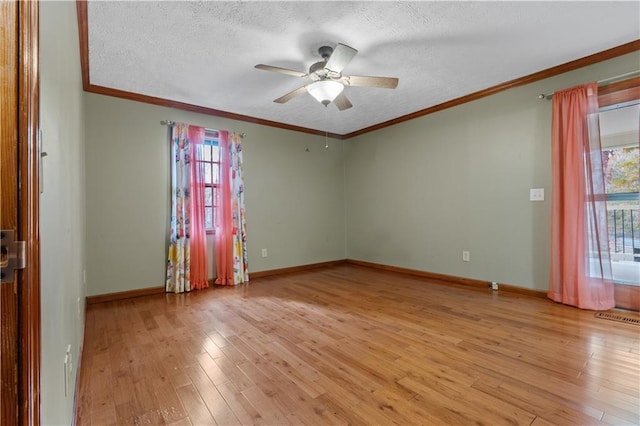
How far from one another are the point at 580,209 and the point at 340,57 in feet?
8.74

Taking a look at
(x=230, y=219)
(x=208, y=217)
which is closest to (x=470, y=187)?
(x=230, y=219)

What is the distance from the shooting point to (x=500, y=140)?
3.54 meters

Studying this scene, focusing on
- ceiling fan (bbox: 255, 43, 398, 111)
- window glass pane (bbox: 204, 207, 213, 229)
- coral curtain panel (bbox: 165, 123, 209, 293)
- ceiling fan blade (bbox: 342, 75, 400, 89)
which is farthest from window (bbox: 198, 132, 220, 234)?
ceiling fan blade (bbox: 342, 75, 400, 89)

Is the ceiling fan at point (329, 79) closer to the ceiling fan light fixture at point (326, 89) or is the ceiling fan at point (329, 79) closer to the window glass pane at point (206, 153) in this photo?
the ceiling fan light fixture at point (326, 89)

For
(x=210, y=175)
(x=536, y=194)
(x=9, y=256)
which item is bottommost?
(x=9, y=256)

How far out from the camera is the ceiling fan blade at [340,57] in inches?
86.9

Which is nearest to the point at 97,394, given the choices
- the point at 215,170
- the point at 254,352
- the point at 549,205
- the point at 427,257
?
the point at 254,352

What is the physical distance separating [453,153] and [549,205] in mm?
1285

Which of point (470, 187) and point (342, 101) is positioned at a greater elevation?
point (342, 101)

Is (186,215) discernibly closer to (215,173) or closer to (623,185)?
(215,173)

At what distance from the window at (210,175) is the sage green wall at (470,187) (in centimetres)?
253

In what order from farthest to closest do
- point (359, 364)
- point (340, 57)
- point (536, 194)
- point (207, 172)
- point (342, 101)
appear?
point (207, 172) → point (536, 194) → point (342, 101) → point (340, 57) → point (359, 364)

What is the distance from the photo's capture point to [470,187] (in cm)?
382

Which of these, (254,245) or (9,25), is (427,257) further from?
(9,25)
